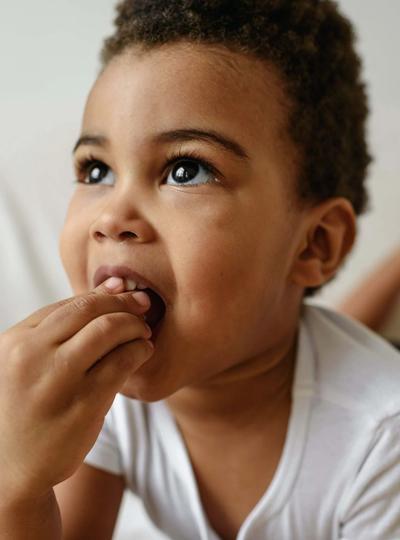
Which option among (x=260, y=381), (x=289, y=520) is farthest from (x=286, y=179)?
(x=289, y=520)

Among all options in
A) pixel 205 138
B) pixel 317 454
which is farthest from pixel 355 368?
pixel 205 138

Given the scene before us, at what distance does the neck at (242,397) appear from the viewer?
2.86 feet

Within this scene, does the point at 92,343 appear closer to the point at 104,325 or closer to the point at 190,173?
the point at 104,325

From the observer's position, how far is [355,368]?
0.88 meters

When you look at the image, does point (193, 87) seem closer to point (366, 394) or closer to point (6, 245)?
point (366, 394)

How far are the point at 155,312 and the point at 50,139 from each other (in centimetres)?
77

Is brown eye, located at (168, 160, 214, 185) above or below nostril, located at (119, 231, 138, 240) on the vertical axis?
above

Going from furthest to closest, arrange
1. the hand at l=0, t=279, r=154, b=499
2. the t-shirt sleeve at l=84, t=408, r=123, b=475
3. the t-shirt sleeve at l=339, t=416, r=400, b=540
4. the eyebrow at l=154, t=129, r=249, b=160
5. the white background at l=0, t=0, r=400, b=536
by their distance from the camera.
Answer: the white background at l=0, t=0, r=400, b=536
the t-shirt sleeve at l=84, t=408, r=123, b=475
the t-shirt sleeve at l=339, t=416, r=400, b=540
the eyebrow at l=154, t=129, r=249, b=160
the hand at l=0, t=279, r=154, b=499

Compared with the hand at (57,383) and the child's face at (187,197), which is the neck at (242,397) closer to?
the child's face at (187,197)

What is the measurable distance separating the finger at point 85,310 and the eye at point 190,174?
0.13m

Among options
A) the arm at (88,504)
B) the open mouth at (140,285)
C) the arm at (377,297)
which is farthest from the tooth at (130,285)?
the arm at (377,297)

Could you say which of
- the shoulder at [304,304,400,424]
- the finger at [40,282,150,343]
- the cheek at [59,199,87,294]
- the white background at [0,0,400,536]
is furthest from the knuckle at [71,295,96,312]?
the white background at [0,0,400,536]

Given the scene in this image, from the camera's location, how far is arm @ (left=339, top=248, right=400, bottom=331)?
4.56ft

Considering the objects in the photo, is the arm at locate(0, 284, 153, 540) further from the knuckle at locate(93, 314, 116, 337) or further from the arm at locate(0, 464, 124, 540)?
the arm at locate(0, 464, 124, 540)
